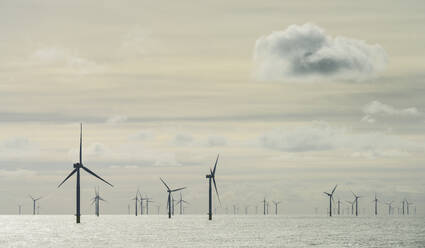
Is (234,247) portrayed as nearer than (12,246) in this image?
Yes

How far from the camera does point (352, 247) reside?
16050 centimetres

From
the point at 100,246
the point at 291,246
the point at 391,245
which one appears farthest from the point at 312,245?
the point at 100,246

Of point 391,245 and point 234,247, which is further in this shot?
point 391,245

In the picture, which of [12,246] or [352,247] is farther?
[12,246]

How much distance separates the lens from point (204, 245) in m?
166

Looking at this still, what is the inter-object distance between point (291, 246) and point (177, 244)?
27.2m

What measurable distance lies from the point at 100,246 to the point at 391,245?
2660 inches

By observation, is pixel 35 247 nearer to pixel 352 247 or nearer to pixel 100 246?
pixel 100 246

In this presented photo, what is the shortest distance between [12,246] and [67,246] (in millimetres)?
15748

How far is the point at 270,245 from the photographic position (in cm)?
16525

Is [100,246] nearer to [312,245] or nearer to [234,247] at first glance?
[234,247]

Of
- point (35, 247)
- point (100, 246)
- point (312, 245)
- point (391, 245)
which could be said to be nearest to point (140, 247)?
point (100, 246)

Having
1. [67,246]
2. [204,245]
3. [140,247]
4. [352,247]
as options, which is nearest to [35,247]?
[67,246]

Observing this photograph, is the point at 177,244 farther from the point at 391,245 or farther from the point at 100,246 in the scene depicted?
the point at 391,245
